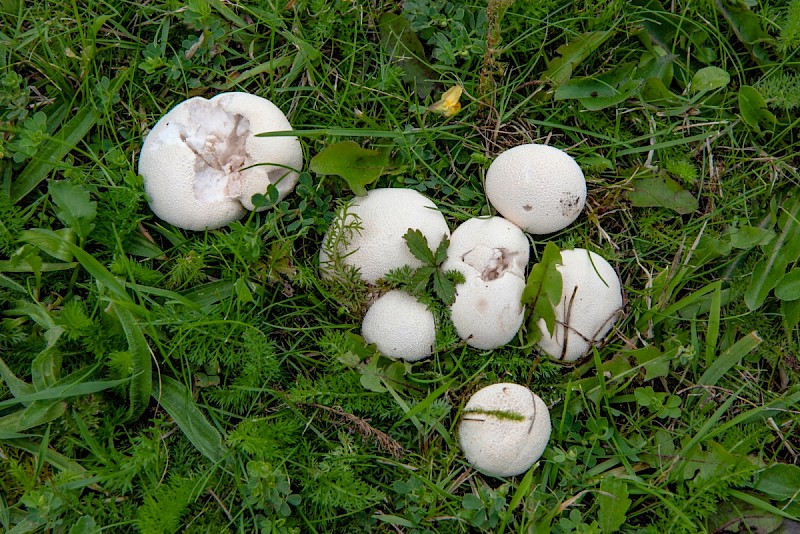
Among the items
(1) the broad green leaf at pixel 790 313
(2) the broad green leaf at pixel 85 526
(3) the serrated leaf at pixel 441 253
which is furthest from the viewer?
(1) the broad green leaf at pixel 790 313

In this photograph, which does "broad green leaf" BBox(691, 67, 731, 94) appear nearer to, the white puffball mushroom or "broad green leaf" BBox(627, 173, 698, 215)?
"broad green leaf" BBox(627, 173, 698, 215)

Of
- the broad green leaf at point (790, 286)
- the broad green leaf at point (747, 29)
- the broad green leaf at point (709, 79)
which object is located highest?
the broad green leaf at point (747, 29)

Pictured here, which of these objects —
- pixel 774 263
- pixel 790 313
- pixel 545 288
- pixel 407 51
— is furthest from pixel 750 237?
pixel 407 51

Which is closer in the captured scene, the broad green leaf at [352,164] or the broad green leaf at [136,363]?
the broad green leaf at [136,363]

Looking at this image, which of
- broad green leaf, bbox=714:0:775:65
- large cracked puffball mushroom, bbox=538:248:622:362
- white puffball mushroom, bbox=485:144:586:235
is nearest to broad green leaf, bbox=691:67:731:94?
broad green leaf, bbox=714:0:775:65

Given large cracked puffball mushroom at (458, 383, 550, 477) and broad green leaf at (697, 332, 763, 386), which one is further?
broad green leaf at (697, 332, 763, 386)

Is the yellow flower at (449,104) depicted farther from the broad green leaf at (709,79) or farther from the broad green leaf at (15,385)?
the broad green leaf at (15,385)

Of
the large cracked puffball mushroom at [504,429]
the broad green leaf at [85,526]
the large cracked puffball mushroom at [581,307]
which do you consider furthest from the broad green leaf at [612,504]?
the broad green leaf at [85,526]
